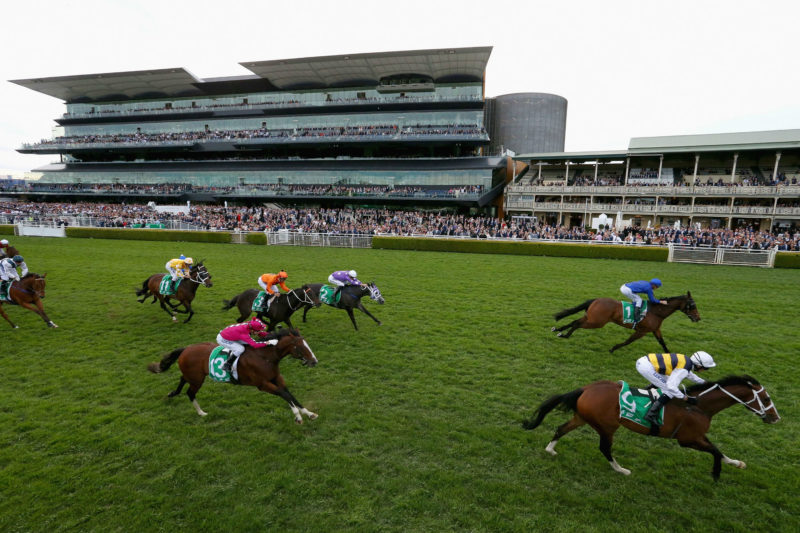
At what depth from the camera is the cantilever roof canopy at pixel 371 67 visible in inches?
1452

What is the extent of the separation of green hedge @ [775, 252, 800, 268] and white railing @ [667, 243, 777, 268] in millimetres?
227


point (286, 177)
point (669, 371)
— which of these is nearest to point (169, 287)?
point (669, 371)

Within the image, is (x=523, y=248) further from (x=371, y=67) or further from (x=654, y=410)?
(x=371, y=67)

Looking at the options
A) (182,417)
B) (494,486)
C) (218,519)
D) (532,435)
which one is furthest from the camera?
(182,417)

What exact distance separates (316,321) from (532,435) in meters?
5.67

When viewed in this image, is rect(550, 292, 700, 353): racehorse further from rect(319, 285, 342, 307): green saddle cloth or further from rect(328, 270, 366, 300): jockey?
rect(319, 285, 342, 307): green saddle cloth

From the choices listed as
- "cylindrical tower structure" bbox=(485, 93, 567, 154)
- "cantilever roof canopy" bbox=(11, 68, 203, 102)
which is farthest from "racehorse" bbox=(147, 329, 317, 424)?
"cantilever roof canopy" bbox=(11, 68, 203, 102)

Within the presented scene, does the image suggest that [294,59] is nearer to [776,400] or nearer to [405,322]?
[405,322]

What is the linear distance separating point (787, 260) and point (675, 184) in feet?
54.2

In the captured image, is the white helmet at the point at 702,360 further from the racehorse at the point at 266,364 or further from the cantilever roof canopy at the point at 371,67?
the cantilever roof canopy at the point at 371,67

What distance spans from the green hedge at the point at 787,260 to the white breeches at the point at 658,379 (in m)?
19.4

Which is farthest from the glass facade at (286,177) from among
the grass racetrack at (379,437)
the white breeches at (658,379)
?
the white breeches at (658,379)

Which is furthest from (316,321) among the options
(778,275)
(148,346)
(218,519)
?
(778,275)

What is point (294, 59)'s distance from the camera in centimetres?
4006
